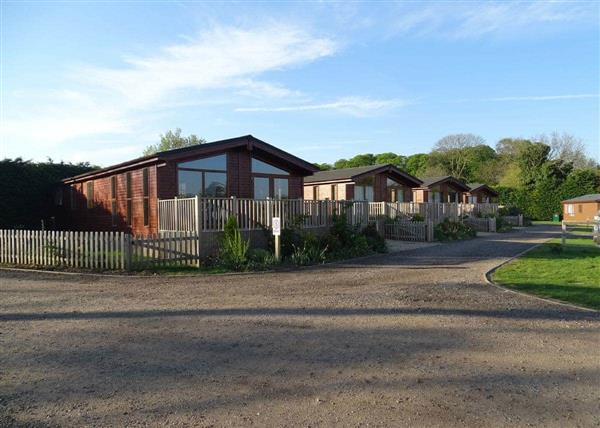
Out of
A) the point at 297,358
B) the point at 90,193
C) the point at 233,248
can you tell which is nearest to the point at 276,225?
the point at 233,248

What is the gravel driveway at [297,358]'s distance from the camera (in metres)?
3.80

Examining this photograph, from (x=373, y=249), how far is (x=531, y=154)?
4812cm

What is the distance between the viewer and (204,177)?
58.7ft

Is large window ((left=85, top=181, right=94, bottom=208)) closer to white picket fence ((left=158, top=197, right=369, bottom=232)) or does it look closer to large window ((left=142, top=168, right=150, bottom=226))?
large window ((left=142, top=168, right=150, bottom=226))

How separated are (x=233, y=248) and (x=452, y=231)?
14828mm

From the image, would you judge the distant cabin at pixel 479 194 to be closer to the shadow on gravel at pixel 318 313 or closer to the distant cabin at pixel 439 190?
the distant cabin at pixel 439 190

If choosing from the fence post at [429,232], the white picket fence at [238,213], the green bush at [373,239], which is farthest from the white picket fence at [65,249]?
the fence post at [429,232]

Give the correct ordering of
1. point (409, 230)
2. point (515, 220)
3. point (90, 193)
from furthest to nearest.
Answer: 1. point (515, 220)
2. point (409, 230)
3. point (90, 193)

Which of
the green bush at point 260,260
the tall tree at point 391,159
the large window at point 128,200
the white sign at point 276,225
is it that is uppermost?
the tall tree at point 391,159

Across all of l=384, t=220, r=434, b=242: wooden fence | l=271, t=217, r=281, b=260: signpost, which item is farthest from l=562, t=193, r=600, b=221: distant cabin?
l=271, t=217, r=281, b=260: signpost

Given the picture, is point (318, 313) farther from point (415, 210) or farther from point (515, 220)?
point (515, 220)

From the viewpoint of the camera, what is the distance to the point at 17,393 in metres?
4.19

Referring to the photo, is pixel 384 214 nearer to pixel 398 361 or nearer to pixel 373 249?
pixel 373 249

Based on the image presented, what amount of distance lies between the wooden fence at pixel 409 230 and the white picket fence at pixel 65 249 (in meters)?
14.1
